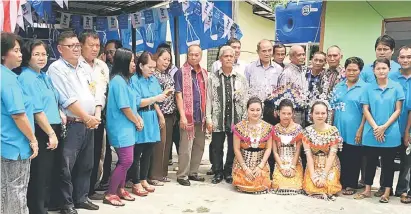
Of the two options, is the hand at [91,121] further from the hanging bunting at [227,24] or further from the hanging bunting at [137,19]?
the hanging bunting at [227,24]

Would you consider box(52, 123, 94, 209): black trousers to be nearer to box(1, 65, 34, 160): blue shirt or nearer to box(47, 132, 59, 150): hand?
box(47, 132, 59, 150): hand

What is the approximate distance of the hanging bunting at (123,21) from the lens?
729 cm

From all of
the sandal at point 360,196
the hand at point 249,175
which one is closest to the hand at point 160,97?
the hand at point 249,175

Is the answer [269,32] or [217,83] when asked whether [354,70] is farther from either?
[269,32]

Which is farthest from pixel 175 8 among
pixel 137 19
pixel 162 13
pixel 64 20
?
pixel 64 20

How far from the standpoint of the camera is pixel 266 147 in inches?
190

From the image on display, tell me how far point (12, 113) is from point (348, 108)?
3.52 meters

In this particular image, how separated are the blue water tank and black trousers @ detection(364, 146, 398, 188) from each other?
426 cm

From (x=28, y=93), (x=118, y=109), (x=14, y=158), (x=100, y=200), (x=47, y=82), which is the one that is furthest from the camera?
(x=100, y=200)

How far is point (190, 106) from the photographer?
16.4 feet

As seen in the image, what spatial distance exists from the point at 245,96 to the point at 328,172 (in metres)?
1.33

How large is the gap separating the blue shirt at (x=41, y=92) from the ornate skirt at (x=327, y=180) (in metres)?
2.76

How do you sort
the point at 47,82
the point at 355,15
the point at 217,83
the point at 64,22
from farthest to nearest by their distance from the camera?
the point at 355,15, the point at 64,22, the point at 217,83, the point at 47,82

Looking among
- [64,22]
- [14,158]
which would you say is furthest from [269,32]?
[14,158]
